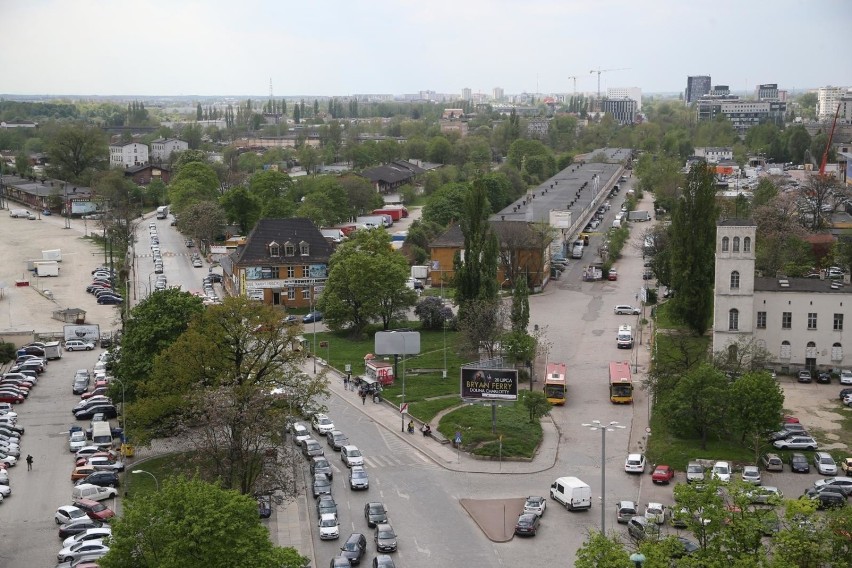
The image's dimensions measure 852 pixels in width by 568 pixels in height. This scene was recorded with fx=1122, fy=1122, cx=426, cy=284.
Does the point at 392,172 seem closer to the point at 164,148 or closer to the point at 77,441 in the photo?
the point at 164,148

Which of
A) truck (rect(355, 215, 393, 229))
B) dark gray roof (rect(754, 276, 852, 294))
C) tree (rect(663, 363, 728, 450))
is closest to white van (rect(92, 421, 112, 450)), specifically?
tree (rect(663, 363, 728, 450))

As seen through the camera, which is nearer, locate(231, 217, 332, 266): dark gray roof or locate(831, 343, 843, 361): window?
locate(831, 343, 843, 361): window

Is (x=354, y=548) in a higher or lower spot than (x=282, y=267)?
lower

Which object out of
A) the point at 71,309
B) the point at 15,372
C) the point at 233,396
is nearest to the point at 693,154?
the point at 71,309

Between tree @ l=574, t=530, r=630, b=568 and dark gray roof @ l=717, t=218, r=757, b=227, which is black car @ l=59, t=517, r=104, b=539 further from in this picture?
dark gray roof @ l=717, t=218, r=757, b=227

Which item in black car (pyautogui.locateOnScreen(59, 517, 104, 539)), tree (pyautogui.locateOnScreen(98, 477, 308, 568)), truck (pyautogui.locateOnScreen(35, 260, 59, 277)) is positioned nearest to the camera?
tree (pyautogui.locateOnScreen(98, 477, 308, 568))

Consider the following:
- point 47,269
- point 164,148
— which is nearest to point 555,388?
point 47,269
